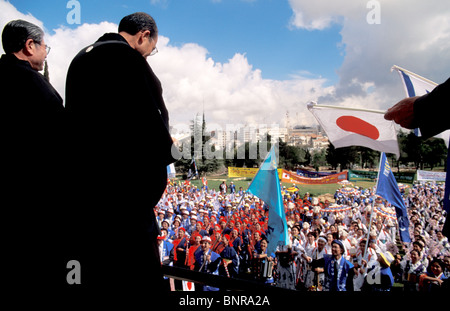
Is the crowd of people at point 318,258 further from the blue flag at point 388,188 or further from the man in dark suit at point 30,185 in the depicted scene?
the man in dark suit at point 30,185

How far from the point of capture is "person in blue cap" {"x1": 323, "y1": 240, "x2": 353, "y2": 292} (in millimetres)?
7023

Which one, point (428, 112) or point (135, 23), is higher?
point (135, 23)

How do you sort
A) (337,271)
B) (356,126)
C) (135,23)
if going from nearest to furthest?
(135,23)
(356,126)
(337,271)

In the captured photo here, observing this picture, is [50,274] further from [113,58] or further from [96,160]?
[113,58]

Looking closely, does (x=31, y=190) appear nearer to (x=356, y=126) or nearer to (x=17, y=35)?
(x=17, y=35)

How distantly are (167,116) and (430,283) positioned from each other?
7.79m

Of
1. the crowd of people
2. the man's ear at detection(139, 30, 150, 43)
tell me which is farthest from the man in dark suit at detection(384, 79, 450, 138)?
the crowd of people

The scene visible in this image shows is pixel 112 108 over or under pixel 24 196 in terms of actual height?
over

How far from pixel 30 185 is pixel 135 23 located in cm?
79

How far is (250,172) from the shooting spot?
111 ft

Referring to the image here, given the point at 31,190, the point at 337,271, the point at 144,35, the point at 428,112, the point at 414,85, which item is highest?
the point at 414,85

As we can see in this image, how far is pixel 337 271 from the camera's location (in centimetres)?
716

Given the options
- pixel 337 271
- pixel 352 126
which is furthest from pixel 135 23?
pixel 337 271
